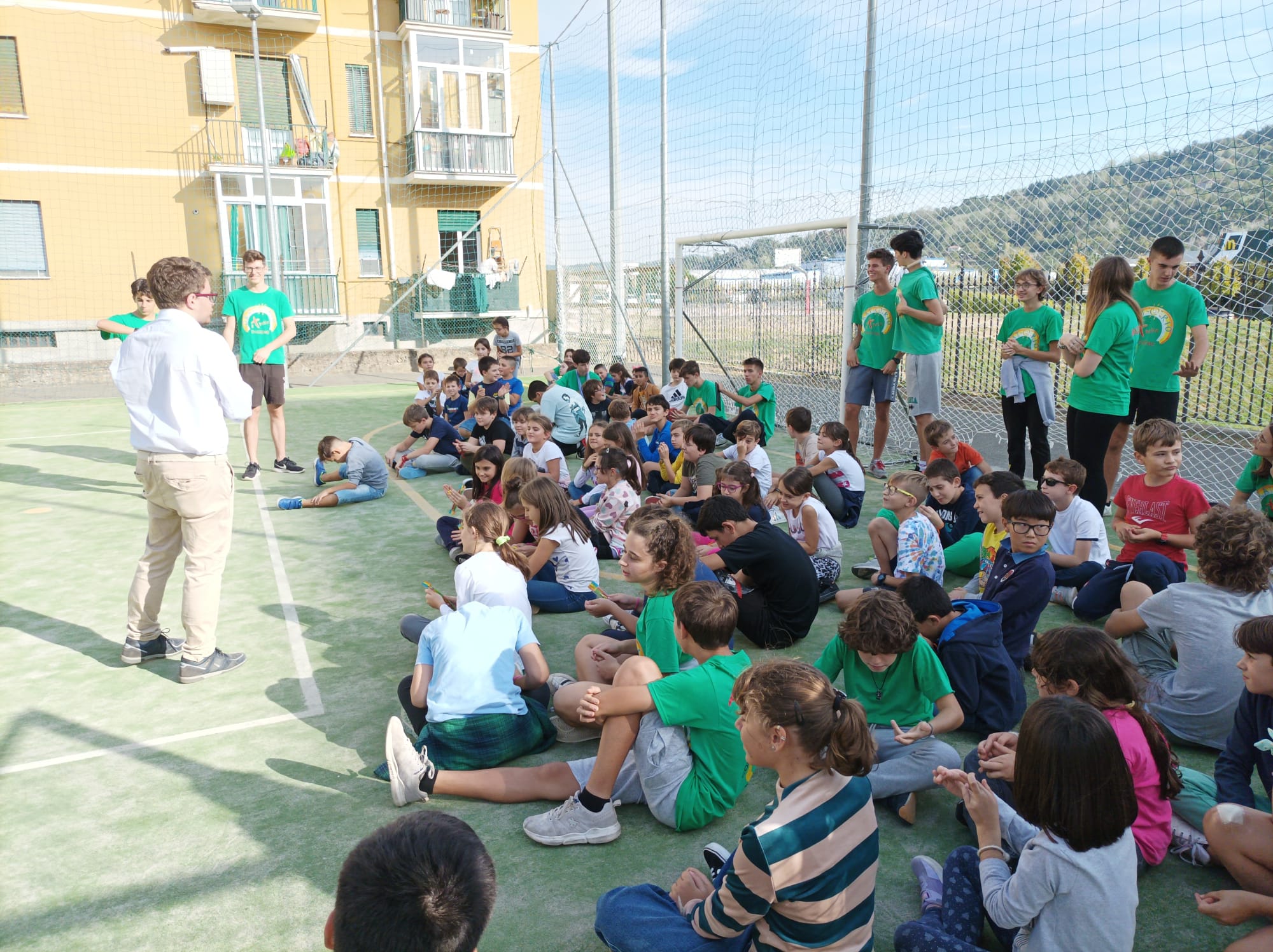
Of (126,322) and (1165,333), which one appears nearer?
(1165,333)

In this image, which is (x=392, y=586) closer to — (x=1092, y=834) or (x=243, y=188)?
(x=1092, y=834)

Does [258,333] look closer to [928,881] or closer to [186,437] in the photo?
[186,437]

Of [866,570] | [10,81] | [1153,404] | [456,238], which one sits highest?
[10,81]

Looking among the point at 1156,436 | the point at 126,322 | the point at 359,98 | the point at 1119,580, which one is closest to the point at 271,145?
the point at 359,98

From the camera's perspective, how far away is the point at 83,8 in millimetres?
17906

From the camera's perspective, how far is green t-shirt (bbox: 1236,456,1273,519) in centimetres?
454

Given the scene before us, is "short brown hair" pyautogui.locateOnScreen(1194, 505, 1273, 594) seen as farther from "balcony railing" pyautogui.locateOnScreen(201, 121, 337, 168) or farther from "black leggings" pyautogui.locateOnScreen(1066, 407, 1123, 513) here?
"balcony railing" pyautogui.locateOnScreen(201, 121, 337, 168)

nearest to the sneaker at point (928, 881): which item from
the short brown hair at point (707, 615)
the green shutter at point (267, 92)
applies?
the short brown hair at point (707, 615)

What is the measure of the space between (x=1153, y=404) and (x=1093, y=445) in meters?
0.62

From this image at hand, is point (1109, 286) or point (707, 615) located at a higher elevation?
point (1109, 286)

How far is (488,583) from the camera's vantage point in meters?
3.70

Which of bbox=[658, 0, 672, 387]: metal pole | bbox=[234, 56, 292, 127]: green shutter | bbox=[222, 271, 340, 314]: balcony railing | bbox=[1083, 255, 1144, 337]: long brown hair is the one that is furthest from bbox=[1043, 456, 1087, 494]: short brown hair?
bbox=[234, 56, 292, 127]: green shutter

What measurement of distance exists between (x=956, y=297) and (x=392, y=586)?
7.65 m

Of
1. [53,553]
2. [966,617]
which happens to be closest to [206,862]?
[966,617]
